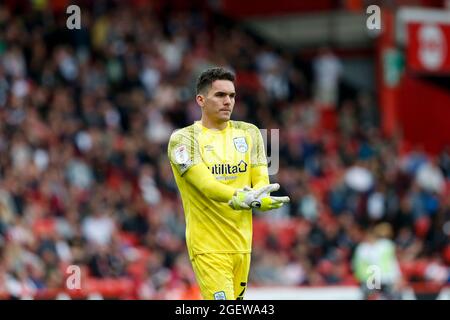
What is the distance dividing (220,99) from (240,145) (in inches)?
16.2

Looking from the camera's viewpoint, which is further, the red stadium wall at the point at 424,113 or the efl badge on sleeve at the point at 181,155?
the red stadium wall at the point at 424,113

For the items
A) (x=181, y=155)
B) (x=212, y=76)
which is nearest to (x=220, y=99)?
(x=212, y=76)

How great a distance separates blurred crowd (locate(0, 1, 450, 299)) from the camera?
2078 centimetres

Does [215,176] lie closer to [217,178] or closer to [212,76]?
[217,178]

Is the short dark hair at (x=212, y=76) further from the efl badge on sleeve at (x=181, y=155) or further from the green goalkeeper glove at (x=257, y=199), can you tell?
the green goalkeeper glove at (x=257, y=199)

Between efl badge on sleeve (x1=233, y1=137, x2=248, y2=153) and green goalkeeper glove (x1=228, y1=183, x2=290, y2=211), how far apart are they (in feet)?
2.08

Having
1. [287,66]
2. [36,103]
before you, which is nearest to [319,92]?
[287,66]

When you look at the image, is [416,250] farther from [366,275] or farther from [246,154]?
[246,154]

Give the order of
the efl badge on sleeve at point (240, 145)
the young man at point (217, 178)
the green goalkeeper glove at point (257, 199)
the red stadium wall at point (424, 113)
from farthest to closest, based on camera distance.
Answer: the red stadium wall at point (424, 113) < the efl badge on sleeve at point (240, 145) < the young man at point (217, 178) < the green goalkeeper glove at point (257, 199)

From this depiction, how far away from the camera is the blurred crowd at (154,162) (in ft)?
68.2

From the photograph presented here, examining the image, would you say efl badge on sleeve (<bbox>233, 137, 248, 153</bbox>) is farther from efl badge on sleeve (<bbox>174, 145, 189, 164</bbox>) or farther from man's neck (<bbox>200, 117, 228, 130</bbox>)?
efl badge on sleeve (<bbox>174, 145, 189, 164</bbox>)

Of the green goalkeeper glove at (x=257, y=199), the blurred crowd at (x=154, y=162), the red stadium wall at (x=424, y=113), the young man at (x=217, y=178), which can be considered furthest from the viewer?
the red stadium wall at (x=424, y=113)

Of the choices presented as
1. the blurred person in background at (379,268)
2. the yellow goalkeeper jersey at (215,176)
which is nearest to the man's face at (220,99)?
the yellow goalkeeper jersey at (215,176)
